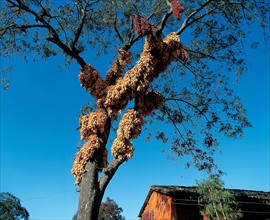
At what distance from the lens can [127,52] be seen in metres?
10.6

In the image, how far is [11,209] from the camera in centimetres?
3675

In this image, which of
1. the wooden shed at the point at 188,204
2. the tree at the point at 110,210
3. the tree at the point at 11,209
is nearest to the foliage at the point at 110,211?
the tree at the point at 110,210

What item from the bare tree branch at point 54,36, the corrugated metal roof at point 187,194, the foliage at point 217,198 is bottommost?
the foliage at point 217,198

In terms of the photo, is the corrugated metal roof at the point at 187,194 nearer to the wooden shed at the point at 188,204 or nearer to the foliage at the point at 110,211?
the wooden shed at the point at 188,204

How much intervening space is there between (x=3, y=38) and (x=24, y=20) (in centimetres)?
112

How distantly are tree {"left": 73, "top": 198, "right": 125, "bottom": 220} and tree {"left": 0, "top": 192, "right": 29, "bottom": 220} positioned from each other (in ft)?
28.3

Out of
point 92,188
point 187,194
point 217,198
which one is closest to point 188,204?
point 187,194

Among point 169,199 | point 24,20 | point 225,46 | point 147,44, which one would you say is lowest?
point 169,199

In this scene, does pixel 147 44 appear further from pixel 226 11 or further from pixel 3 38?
pixel 3 38

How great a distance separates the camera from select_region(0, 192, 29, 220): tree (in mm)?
36125

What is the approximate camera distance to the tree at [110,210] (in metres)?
41.8

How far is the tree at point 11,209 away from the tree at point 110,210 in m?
8.61

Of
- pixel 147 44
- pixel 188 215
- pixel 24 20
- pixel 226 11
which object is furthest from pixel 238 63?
pixel 188 215

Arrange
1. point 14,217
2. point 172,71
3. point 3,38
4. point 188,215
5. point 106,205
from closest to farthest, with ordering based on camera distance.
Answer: point 3,38 < point 172,71 < point 188,215 < point 14,217 < point 106,205
